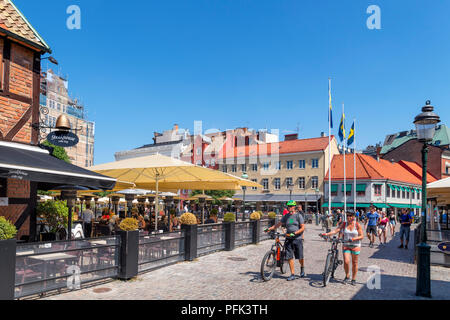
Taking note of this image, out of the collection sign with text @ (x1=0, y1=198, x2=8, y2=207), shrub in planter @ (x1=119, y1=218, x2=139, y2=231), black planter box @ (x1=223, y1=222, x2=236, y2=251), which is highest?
sign with text @ (x1=0, y1=198, x2=8, y2=207)

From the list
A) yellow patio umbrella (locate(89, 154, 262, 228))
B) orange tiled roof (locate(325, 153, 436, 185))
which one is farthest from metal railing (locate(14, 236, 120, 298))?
orange tiled roof (locate(325, 153, 436, 185))

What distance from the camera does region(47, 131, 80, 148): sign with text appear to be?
9.48 meters

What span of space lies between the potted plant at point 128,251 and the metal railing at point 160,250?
0.93 ft

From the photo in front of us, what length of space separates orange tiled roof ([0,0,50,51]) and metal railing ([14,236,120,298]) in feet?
19.0

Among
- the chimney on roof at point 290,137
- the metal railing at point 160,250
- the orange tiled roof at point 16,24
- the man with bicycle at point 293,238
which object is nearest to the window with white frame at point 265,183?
the chimney on roof at point 290,137

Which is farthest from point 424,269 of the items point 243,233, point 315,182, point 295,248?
point 315,182

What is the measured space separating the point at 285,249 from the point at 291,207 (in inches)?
40.5

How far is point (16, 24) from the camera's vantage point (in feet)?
30.6

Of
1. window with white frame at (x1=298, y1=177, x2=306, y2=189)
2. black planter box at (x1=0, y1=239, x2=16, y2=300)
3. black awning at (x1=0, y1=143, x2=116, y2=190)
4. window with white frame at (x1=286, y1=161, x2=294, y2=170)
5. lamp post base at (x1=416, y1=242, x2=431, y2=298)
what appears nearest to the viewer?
black planter box at (x1=0, y1=239, x2=16, y2=300)

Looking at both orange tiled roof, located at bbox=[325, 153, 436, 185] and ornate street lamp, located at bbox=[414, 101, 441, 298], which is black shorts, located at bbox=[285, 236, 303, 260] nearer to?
ornate street lamp, located at bbox=[414, 101, 441, 298]

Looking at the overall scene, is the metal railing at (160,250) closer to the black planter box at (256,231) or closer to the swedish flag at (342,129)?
the black planter box at (256,231)

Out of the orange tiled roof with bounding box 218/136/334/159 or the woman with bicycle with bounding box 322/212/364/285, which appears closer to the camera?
the woman with bicycle with bounding box 322/212/364/285

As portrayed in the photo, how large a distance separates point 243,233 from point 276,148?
1739 inches
